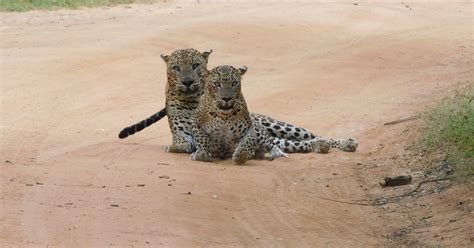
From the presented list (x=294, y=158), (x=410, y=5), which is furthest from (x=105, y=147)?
(x=410, y=5)

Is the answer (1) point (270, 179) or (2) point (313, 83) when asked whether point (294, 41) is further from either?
(1) point (270, 179)

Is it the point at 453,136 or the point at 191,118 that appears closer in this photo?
the point at 453,136

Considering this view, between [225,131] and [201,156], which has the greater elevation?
[225,131]

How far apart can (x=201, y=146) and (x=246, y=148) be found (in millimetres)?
521

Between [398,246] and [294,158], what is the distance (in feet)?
13.6

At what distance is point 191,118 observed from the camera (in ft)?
46.4

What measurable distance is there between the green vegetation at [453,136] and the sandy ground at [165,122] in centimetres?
80

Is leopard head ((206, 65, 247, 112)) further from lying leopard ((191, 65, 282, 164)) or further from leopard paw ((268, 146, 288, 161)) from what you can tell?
leopard paw ((268, 146, 288, 161))

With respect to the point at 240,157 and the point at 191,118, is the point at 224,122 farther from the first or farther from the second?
the point at 191,118

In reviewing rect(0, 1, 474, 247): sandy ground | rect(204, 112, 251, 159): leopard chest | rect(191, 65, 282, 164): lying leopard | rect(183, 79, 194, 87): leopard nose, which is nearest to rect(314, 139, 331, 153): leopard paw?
rect(0, 1, 474, 247): sandy ground

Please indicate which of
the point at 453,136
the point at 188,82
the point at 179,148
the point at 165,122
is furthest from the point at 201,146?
the point at 165,122

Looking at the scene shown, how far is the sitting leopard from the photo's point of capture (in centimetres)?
1398

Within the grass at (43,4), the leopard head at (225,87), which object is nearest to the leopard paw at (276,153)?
the leopard head at (225,87)

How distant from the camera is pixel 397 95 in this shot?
59.8ft
